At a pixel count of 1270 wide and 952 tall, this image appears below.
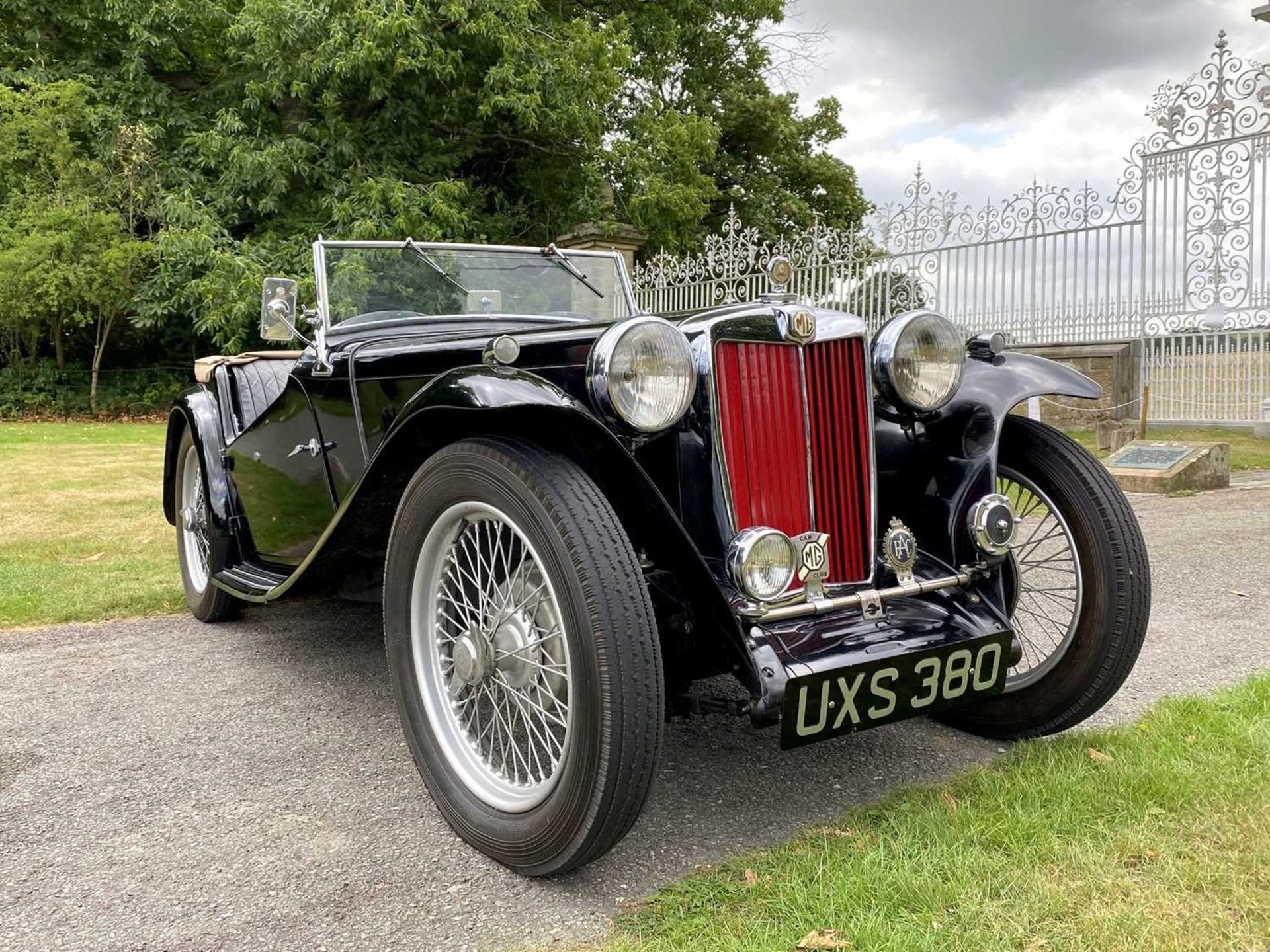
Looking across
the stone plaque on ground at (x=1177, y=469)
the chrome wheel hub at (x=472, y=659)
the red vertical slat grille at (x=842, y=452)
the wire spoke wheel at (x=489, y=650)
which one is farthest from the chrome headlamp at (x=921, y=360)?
the stone plaque on ground at (x=1177, y=469)

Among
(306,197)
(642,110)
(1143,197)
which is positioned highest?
(642,110)

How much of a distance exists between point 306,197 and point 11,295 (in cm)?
526

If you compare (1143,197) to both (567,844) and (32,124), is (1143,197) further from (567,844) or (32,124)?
(32,124)

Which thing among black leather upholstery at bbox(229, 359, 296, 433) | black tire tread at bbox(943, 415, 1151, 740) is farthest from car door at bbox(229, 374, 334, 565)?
black tire tread at bbox(943, 415, 1151, 740)

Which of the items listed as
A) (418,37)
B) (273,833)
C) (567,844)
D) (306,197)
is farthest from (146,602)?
(306,197)

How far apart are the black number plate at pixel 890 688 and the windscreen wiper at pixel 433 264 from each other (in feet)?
7.07

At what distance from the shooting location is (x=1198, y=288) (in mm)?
8219

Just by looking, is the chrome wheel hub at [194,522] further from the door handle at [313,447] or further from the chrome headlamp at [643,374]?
the chrome headlamp at [643,374]

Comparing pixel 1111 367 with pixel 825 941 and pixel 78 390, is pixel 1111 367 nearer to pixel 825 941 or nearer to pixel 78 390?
pixel 825 941

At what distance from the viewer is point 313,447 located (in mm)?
3125

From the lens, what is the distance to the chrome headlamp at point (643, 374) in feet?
6.32

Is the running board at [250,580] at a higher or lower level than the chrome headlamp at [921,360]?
lower

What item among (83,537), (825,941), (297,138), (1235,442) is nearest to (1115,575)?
(825,941)

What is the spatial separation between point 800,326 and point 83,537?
17.3 ft
